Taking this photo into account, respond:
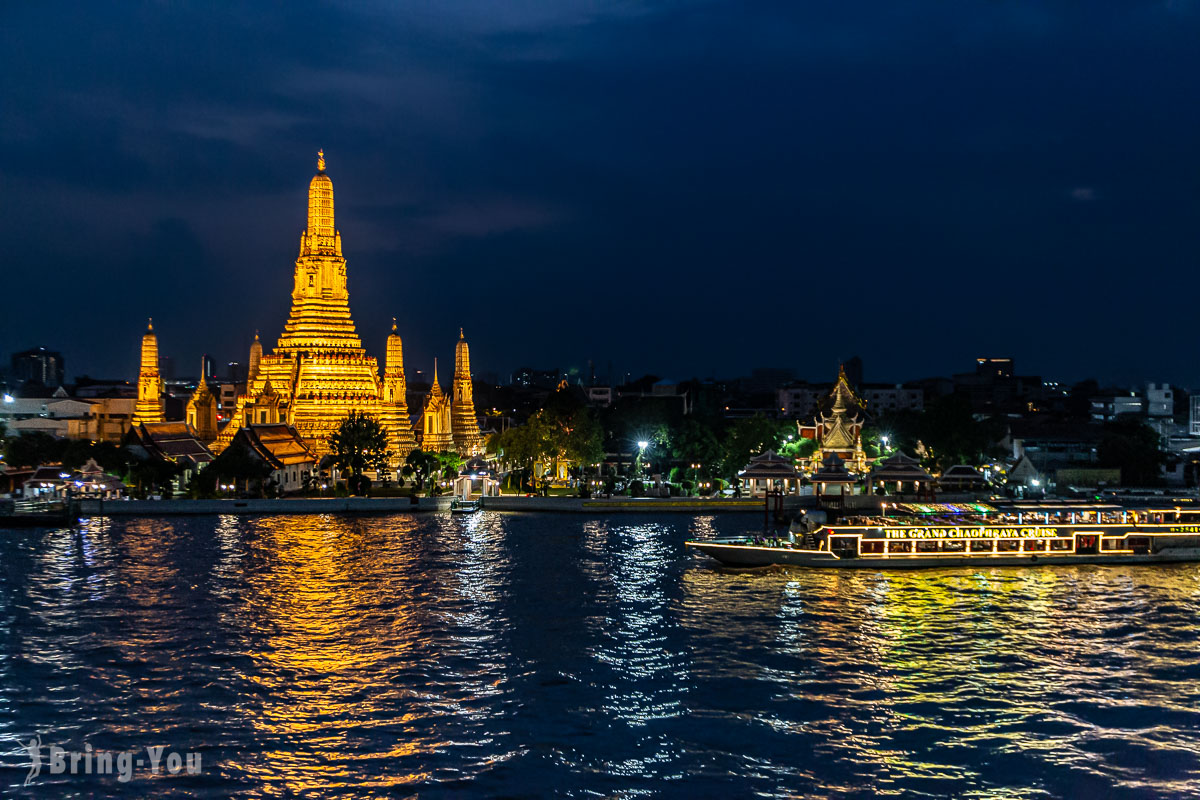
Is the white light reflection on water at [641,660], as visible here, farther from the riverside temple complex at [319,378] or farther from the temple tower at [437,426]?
the temple tower at [437,426]

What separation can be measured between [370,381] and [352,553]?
34.2 meters

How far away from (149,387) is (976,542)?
57.4 m

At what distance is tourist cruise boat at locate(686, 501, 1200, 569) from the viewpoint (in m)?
41.1

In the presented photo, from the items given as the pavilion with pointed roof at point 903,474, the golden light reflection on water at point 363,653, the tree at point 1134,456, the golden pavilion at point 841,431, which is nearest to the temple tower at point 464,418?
the golden pavilion at point 841,431

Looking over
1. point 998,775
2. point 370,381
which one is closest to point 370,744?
point 998,775

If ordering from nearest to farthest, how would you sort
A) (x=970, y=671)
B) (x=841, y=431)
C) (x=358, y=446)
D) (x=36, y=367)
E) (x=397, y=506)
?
(x=970, y=671)
(x=397, y=506)
(x=358, y=446)
(x=841, y=431)
(x=36, y=367)

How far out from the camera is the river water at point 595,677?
61.0 ft

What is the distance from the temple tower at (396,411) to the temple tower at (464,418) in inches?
290

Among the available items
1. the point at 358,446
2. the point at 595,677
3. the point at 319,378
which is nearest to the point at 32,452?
the point at 319,378

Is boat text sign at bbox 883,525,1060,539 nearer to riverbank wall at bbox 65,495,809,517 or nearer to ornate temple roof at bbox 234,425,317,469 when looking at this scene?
riverbank wall at bbox 65,495,809,517

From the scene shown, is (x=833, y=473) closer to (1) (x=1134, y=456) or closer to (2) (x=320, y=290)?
(1) (x=1134, y=456)

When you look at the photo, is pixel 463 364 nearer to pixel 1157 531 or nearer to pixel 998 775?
pixel 1157 531

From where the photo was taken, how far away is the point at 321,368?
240 feet

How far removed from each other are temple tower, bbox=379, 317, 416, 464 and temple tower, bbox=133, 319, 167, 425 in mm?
15690
